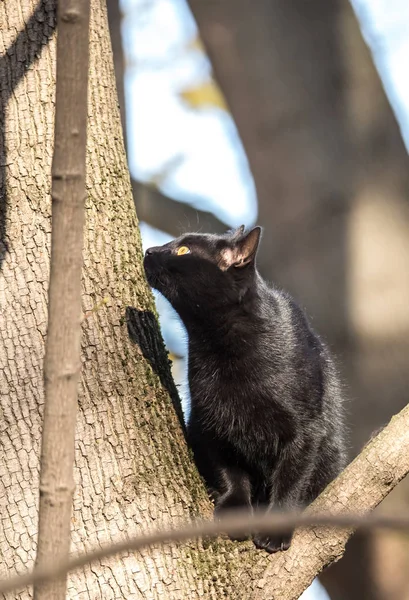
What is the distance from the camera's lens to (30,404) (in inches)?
105

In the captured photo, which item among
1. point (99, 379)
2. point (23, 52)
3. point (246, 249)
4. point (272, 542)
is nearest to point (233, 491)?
point (272, 542)

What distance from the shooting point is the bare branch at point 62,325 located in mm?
1631

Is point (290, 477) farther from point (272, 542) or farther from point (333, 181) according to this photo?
point (333, 181)

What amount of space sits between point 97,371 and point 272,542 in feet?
3.08

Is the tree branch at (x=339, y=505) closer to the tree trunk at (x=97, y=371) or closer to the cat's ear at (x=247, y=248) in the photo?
the tree trunk at (x=97, y=371)

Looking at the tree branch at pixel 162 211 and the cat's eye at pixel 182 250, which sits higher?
the tree branch at pixel 162 211

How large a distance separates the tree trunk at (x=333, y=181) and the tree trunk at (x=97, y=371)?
2841 millimetres

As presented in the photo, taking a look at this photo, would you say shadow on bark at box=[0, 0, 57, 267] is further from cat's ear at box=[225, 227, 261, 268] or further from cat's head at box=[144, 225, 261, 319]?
cat's ear at box=[225, 227, 261, 268]

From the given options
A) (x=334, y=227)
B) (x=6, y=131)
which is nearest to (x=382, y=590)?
(x=334, y=227)

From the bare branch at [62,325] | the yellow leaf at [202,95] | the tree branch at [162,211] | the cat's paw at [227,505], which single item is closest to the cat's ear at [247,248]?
the cat's paw at [227,505]

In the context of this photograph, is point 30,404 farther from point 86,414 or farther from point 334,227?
point 334,227

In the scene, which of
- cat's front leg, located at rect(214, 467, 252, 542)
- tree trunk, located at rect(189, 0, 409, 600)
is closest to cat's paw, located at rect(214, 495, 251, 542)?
cat's front leg, located at rect(214, 467, 252, 542)

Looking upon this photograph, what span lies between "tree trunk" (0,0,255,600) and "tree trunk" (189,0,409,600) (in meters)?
2.84

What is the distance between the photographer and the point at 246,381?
356 centimetres
